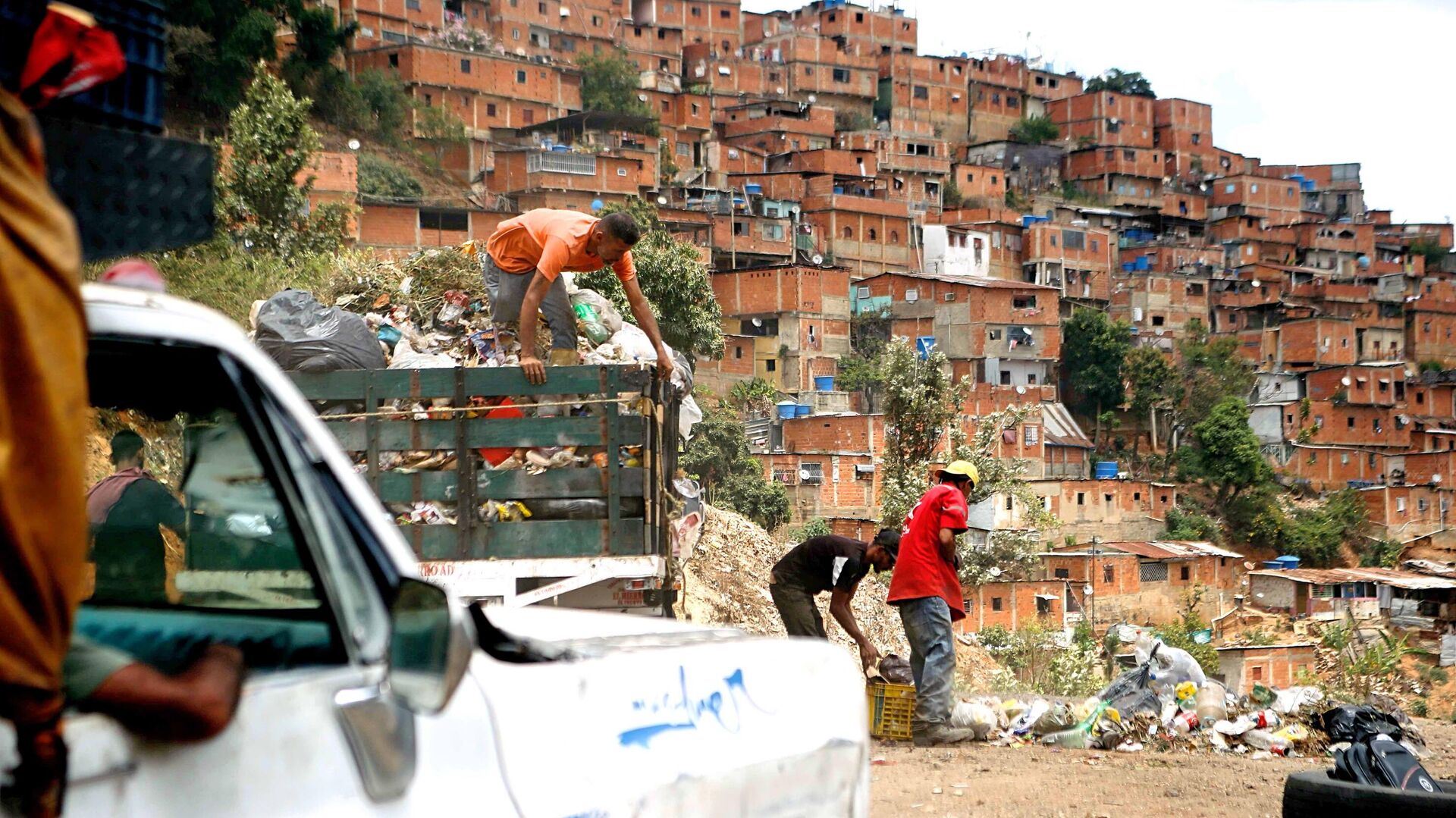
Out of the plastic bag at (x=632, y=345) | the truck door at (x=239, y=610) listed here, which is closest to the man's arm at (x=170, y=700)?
the truck door at (x=239, y=610)

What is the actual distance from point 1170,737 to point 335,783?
24.8 feet

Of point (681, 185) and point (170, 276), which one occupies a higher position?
point (681, 185)

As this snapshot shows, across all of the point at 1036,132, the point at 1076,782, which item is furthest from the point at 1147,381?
the point at 1076,782

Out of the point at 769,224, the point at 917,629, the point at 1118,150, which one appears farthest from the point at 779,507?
the point at 1118,150

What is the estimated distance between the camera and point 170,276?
15.1m

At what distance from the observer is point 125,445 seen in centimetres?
195

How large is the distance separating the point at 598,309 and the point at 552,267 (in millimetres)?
1603

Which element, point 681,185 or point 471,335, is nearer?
point 471,335

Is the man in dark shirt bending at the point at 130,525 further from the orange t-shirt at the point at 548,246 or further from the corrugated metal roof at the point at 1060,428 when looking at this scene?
the corrugated metal roof at the point at 1060,428

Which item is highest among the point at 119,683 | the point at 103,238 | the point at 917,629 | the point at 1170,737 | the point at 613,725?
the point at 103,238

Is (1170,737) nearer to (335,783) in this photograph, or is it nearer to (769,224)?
(335,783)

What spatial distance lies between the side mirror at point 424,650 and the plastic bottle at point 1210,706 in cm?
777

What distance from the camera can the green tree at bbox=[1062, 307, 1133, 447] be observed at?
58.3m

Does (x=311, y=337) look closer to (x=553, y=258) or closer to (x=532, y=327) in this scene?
(x=532, y=327)
